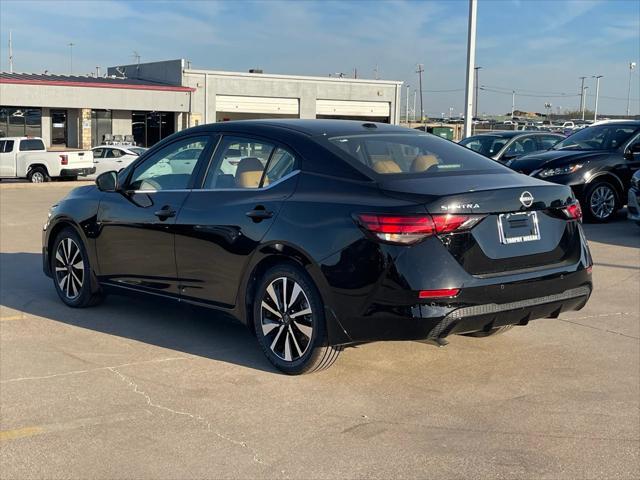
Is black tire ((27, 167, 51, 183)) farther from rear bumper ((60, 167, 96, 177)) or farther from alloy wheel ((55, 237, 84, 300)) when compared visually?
alloy wheel ((55, 237, 84, 300))

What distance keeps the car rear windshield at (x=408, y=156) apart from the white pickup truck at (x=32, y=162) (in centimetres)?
2340

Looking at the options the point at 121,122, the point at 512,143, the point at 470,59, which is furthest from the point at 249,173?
the point at 121,122

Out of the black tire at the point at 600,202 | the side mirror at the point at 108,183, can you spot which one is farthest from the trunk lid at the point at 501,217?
the black tire at the point at 600,202

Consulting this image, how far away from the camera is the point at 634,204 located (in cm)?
1123

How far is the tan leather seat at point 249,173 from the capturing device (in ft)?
17.9

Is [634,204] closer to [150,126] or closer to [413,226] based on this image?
[413,226]

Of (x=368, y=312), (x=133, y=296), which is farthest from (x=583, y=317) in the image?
(x=133, y=296)

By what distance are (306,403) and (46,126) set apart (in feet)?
146

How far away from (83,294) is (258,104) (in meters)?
46.3

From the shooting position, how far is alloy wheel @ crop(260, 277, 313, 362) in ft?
16.4

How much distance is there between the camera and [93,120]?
153 feet

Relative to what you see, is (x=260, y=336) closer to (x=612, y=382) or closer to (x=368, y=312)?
(x=368, y=312)

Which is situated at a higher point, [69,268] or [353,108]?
[353,108]

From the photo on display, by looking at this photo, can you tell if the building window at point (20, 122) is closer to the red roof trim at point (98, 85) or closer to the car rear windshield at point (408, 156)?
the red roof trim at point (98, 85)
